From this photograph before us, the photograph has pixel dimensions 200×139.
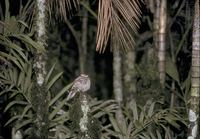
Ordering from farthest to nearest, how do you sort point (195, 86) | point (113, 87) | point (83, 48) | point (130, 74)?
1. point (83, 48)
2. point (130, 74)
3. point (113, 87)
4. point (195, 86)

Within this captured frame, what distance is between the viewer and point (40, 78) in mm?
4738

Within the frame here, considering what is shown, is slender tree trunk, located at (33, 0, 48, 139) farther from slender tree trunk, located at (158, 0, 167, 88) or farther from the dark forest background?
slender tree trunk, located at (158, 0, 167, 88)

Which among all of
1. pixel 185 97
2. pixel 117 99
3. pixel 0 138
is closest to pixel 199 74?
pixel 185 97

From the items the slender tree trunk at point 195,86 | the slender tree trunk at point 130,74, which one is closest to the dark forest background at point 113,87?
the slender tree trunk at point 130,74

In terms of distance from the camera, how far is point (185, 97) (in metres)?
5.57

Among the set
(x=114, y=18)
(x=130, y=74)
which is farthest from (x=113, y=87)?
(x=114, y=18)

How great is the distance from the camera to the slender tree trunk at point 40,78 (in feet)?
15.4

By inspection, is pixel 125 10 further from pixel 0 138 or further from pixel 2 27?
pixel 0 138

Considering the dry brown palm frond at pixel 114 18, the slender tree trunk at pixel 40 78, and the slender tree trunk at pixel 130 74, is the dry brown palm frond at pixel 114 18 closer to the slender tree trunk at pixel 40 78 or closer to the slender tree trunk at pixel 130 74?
the slender tree trunk at pixel 40 78

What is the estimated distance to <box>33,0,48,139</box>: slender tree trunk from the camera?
4.69 metres

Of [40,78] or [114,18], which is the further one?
[40,78]

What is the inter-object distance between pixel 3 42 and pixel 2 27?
249 mm

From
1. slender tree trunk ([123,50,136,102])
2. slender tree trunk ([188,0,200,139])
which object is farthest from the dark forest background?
slender tree trunk ([188,0,200,139])

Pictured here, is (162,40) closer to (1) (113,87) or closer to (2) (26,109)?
(1) (113,87)
